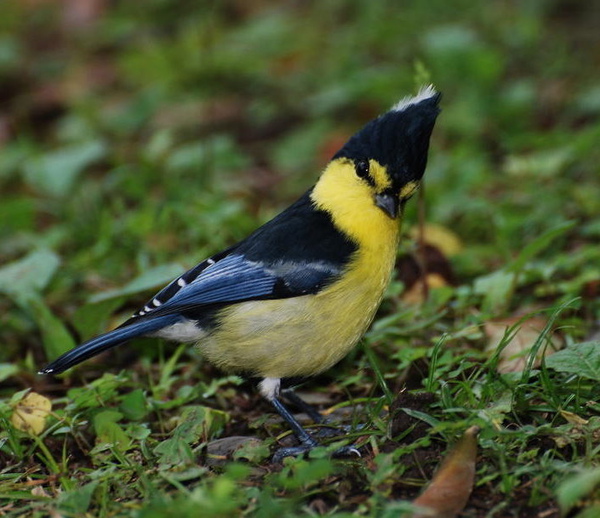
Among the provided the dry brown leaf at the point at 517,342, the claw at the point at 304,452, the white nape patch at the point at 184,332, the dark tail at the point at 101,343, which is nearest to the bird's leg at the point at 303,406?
the claw at the point at 304,452

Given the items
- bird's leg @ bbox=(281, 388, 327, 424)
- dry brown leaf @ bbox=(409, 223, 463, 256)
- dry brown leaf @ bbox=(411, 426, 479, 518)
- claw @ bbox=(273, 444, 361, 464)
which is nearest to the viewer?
dry brown leaf @ bbox=(411, 426, 479, 518)

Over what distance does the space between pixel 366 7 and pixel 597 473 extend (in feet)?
21.1

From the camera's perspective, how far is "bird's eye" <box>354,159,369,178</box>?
341cm

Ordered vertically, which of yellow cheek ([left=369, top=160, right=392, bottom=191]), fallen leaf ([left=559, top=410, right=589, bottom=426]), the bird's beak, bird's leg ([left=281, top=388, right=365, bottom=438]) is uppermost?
yellow cheek ([left=369, top=160, right=392, bottom=191])

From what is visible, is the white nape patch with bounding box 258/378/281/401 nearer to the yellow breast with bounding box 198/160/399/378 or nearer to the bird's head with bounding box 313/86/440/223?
the yellow breast with bounding box 198/160/399/378

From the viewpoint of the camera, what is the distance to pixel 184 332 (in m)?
3.38

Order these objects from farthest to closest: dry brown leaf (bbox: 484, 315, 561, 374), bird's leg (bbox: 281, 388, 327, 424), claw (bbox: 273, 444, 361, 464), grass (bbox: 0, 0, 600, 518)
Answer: bird's leg (bbox: 281, 388, 327, 424) < dry brown leaf (bbox: 484, 315, 561, 374) < claw (bbox: 273, 444, 361, 464) < grass (bbox: 0, 0, 600, 518)

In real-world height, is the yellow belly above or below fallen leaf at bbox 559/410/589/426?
above

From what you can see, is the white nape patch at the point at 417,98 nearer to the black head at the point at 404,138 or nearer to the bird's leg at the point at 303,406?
the black head at the point at 404,138

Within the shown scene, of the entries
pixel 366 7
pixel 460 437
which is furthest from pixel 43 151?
pixel 460 437

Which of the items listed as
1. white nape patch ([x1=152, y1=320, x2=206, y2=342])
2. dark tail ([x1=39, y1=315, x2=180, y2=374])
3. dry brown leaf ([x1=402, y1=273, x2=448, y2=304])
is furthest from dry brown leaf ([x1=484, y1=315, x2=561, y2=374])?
dark tail ([x1=39, y1=315, x2=180, y2=374])

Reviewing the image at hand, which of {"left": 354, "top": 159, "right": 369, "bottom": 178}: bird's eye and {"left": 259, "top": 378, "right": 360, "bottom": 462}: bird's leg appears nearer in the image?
{"left": 259, "top": 378, "right": 360, "bottom": 462}: bird's leg

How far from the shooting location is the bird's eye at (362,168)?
341 centimetres

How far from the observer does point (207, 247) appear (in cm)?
456
